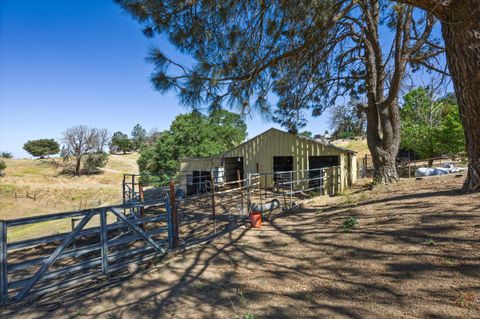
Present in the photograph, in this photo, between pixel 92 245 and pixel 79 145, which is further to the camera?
pixel 79 145

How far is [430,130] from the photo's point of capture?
1942 cm

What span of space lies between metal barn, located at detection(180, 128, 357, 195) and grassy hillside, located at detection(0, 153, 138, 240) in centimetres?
832

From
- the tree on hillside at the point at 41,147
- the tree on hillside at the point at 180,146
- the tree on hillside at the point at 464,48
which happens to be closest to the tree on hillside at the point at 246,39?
the tree on hillside at the point at 464,48

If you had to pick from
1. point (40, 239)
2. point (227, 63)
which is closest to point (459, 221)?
point (227, 63)

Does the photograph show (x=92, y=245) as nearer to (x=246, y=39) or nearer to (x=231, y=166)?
(x=246, y=39)

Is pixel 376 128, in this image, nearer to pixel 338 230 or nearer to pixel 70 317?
pixel 338 230

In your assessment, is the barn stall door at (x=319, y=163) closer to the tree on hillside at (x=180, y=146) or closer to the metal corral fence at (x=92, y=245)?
the metal corral fence at (x=92, y=245)

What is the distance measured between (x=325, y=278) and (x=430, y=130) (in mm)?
21127

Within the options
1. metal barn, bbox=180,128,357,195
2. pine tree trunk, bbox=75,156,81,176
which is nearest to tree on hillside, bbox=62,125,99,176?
pine tree trunk, bbox=75,156,81,176

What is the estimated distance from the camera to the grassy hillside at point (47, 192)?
19.0 metres

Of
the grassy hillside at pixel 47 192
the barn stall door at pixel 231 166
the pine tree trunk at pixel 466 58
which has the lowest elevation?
the grassy hillside at pixel 47 192

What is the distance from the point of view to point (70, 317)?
2.98 m

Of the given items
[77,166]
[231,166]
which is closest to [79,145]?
[77,166]

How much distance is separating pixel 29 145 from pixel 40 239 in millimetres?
50347
